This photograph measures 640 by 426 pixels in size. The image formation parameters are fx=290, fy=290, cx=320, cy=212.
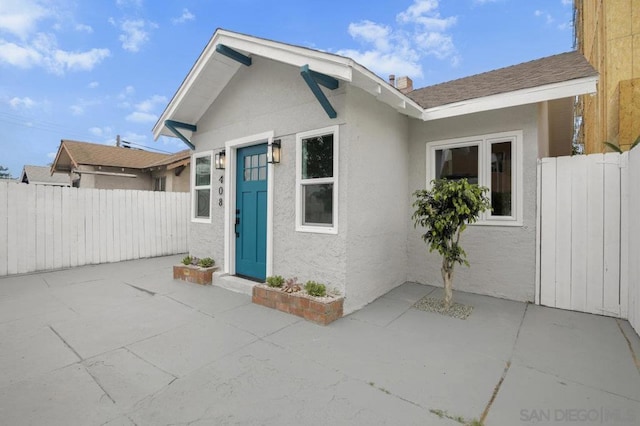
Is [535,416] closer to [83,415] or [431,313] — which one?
[431,313]

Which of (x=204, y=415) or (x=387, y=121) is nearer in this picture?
(x=204, y=415)

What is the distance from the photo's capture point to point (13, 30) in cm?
1659

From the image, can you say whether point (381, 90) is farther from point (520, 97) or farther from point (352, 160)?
point (520, 97)

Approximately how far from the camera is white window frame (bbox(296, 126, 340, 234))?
4160mm

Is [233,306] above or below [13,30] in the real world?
below

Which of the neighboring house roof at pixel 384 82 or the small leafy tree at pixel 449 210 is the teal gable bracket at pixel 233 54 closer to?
the neighboring house roof at pixel 384 82

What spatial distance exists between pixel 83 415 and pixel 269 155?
3730 millimetres

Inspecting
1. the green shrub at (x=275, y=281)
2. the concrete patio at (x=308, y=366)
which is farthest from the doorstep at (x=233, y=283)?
the green shrub at (x=275, y=281)

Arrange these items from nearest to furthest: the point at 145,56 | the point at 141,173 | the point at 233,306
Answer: the point at 233,306 → the point at 141,173 → the point at 145,56

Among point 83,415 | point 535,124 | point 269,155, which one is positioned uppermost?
point 535,124

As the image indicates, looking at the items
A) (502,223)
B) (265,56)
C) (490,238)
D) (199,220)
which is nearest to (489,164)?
(502,223)

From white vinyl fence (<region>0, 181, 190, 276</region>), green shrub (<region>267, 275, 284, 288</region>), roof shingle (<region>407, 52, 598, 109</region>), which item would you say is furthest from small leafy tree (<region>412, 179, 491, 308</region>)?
→ white vinyl fence (<region>0, 181, 190, 276</region>)

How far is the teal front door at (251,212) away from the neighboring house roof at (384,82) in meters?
1.49

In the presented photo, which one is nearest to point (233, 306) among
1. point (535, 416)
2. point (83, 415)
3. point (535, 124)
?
point (83, 415)
